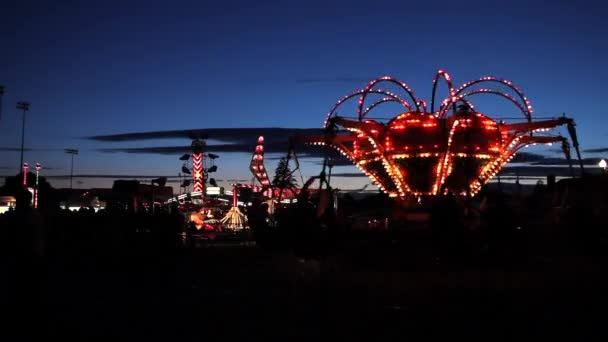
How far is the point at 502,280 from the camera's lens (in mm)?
16797

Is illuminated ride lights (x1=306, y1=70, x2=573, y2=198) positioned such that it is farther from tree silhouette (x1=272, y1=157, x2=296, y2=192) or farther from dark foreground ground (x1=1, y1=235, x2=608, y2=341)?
dark foreground ground (x1=1, y1=235, x2=608, y2=341)

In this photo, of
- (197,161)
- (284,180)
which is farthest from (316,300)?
(197,161)

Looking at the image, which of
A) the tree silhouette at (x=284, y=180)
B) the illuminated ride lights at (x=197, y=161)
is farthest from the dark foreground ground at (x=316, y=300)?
the illuminated ride lights at (x=197, y=161)

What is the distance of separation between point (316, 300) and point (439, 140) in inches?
1073

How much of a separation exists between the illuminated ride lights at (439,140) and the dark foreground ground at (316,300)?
17.0 m

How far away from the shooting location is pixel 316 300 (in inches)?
526

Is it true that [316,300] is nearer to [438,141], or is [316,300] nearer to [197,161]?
[438,141]

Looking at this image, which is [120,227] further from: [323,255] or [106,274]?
[323,255]

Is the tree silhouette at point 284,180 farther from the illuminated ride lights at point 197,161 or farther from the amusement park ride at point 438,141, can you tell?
the illuminated ride lights at point 197,161

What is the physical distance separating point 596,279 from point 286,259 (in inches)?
426

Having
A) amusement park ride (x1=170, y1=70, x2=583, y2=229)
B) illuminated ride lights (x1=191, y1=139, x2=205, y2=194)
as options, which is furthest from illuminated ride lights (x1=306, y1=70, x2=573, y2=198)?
illuminated ride lights (x1=191, y1=139, x2=205, y2=194)

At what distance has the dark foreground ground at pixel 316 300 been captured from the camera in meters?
9.98

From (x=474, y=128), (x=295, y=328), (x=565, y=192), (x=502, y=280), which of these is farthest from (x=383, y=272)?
(x=474, y=128)

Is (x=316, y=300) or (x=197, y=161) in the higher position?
(x=197, y=161)
